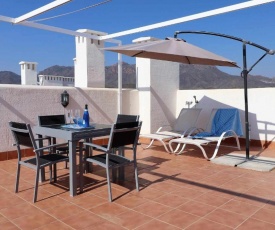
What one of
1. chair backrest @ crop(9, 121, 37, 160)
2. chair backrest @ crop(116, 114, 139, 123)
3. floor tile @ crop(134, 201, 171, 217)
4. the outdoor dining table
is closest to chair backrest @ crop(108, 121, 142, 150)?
the outdoor dining table

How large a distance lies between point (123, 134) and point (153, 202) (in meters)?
0.91

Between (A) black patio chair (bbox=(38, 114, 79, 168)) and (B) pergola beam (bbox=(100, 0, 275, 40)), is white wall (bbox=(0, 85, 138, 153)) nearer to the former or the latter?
(A) black patio chair (bbox=(38, 114, 79, 168))

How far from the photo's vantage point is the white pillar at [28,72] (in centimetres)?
959

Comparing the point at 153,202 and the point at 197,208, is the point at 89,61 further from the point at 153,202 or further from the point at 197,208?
the point at 197,208

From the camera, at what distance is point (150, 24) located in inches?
224

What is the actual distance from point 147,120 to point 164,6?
337 cm

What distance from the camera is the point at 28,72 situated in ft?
31.6

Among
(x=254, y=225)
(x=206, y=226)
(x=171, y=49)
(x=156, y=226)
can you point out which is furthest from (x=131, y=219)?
(x=171, y=49)

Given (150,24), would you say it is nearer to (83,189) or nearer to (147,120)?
(147,120)

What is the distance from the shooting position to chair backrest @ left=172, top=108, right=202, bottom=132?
6957 millimetres

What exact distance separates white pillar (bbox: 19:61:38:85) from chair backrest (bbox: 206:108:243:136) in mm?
6414

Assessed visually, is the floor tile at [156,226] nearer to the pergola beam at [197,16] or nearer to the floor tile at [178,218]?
the floor tile at [178,218]

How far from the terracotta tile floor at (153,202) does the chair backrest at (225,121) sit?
190 centimetres

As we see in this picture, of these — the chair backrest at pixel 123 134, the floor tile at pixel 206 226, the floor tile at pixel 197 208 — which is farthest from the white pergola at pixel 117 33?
the floor tile at pixel 206 226
